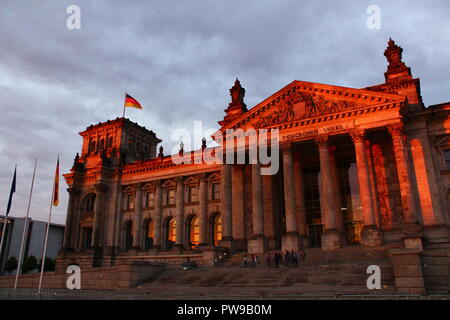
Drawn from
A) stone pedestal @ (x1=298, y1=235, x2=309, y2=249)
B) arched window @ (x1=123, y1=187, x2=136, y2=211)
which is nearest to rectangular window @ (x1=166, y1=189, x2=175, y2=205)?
arched window @ (x1=123, y1=187, x2=136, y2=211)

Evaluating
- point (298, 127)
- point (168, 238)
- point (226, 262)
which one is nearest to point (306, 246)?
point (226, 262)

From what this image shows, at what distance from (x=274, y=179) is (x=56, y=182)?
21522 mm

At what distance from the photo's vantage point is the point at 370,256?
90.0ft

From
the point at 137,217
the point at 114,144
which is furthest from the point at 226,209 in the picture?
the point at 114,144

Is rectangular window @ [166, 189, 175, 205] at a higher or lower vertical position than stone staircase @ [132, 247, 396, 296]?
higher

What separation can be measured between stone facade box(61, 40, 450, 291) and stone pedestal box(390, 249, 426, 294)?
0.60ft

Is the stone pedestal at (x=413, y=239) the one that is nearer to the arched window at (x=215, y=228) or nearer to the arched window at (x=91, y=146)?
the arched window at (x=215, y=228)

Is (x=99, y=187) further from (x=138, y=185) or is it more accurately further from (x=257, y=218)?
(x=257, y=218)

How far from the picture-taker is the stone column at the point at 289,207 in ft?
109

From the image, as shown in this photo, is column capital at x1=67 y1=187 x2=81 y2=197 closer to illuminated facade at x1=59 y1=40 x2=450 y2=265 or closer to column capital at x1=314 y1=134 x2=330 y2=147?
illuminated facade at x1=59 y1=40 x2=450 y2=265

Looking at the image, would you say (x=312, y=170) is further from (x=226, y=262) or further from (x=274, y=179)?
(x=226, y=262)

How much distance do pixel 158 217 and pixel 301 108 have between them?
24512mm

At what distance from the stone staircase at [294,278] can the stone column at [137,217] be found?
63.6ft

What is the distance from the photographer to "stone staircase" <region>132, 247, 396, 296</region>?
2139 centimetres
